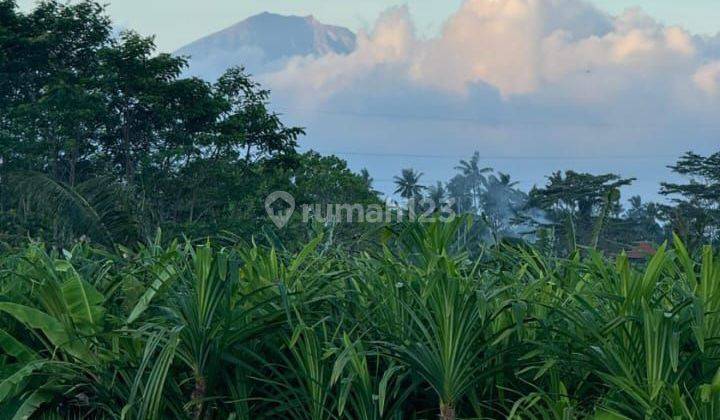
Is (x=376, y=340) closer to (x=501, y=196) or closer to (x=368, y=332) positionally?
(x=368, y=332)

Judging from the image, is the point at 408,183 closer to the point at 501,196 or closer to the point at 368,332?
the point at 501,196

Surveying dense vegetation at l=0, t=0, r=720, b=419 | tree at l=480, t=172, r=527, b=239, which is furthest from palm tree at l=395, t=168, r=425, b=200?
dense vegetation at l=0, t=0, r=720, b=419

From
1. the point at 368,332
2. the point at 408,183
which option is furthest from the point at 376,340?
the point at 408,183

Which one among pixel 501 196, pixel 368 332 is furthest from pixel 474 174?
pixel 368 332

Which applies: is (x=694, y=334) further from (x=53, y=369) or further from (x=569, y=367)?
(x=53, y=369)

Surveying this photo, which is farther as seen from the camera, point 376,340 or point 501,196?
point 501,196

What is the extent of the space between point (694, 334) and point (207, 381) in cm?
222

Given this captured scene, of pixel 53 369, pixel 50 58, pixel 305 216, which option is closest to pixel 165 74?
pixel 50 58

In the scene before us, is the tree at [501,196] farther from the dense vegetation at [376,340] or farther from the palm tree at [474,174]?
the dense vegetation at [376,340]

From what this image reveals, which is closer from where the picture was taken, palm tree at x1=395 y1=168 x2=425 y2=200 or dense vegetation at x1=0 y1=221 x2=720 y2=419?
dense vegetation at x1=0 y1=221 x2=720 y2=419

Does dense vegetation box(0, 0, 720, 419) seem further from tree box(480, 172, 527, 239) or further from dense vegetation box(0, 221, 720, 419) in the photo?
tree box(480, 172, 527, 239)

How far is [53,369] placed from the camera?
4758 millimetres

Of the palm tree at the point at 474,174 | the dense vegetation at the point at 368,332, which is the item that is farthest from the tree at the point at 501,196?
the dense vegetation at the point at 368,332

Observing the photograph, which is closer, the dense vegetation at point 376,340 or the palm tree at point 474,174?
the dense vegetation at point 376,340
